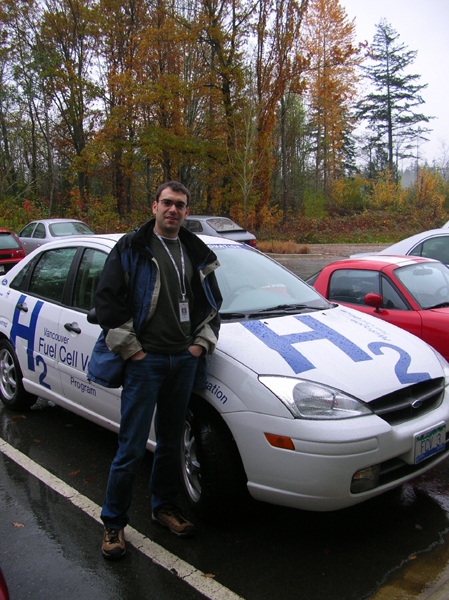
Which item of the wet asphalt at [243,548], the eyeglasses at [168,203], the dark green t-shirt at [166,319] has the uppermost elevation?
the eyeglasses at [168,203]

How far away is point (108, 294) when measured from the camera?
2.62m

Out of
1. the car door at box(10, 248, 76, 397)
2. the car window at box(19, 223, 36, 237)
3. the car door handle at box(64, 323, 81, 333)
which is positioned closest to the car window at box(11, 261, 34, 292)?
the car door at box(10, 248, 76, 397)

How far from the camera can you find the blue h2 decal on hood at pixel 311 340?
293 centimetres

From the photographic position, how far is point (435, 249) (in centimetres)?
738

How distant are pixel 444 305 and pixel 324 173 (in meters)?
35.7

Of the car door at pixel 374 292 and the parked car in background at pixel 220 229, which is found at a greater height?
the parked car in background at pixel 220 229

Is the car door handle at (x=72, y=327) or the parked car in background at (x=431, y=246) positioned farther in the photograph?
the parked car in background at (x=431, y=246)

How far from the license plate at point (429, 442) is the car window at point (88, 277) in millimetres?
2323

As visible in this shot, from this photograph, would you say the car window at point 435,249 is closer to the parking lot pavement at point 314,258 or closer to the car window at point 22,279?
the car window at point 22,279

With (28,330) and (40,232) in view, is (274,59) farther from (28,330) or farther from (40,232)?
(28,330)

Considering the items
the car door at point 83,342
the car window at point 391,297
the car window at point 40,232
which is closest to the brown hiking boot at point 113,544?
the car door at point 83,342

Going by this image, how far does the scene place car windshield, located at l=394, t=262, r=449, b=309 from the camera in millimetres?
5340

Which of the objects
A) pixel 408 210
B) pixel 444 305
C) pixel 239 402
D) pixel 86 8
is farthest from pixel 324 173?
pixel 239 402

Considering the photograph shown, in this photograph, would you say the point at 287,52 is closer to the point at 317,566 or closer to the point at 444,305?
the point at 444,305
